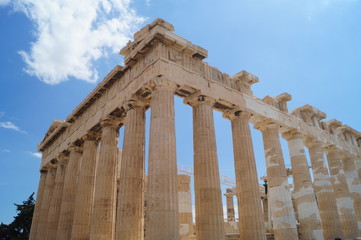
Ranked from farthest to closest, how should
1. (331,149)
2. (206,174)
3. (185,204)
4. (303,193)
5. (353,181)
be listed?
(353,181) < (331,149) < (185,204) < (303,193) < (206,174)

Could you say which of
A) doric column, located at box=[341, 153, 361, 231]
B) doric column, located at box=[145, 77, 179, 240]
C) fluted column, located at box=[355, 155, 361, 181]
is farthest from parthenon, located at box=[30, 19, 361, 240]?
fluted column, located at box=[355, 155, 361, 181]

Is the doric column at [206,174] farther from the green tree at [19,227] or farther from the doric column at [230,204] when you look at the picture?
the green tree at [19,227]

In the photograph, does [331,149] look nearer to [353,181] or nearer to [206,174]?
[353,181]

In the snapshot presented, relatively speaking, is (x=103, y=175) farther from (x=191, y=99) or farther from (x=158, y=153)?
(x=191, y=99)

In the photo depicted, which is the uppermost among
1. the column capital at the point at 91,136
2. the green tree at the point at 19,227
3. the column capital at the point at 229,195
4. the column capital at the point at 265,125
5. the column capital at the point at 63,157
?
the column capital at the point at 265,125

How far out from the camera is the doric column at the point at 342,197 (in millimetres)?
28531

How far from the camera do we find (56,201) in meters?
27.4

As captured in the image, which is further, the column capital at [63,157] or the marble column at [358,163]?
the marble column at [358,163]

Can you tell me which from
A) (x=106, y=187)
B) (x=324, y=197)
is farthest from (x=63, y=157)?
(x=324, y=197)

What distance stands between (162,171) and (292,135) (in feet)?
56.0

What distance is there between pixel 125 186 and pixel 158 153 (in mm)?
3575

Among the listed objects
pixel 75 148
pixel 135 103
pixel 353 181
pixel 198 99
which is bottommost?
pixel 353 181

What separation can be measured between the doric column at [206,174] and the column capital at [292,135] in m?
11.5

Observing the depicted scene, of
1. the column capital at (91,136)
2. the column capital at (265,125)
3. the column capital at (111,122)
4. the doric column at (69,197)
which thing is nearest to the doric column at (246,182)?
the column capital at (265,125)
